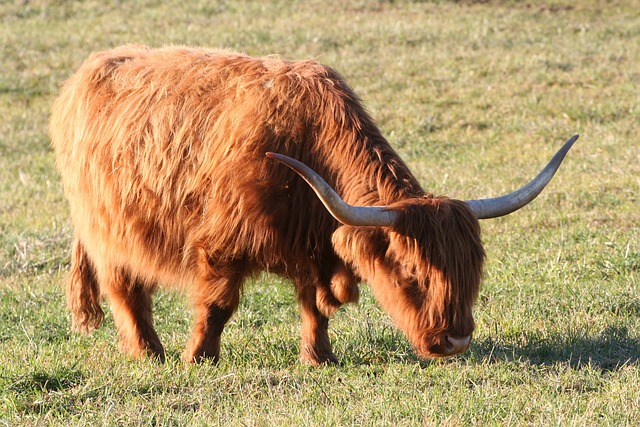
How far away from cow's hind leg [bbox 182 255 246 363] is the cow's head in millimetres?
790

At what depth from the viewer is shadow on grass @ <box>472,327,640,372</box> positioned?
17.0 feet

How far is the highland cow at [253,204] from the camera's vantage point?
4.67 metres

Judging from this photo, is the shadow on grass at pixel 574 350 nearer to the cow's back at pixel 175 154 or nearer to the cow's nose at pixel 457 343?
the cow's nose at pixel 457 343

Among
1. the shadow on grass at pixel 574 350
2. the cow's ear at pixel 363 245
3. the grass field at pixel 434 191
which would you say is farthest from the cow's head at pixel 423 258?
the shadow on grass at pixel 574 350

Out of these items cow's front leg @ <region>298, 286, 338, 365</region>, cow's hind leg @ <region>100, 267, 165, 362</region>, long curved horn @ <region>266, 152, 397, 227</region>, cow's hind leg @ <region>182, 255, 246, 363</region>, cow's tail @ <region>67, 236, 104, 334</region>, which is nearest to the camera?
long curved horn @ <region>266, 152, 397, 227</region>

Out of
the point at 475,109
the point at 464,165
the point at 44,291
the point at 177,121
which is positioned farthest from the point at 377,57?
the point at 177,121

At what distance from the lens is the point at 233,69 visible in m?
5.68

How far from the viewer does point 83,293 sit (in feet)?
21.0

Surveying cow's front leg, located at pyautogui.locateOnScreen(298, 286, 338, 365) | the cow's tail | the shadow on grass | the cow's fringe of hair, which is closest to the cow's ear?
the cow's fringe of hair

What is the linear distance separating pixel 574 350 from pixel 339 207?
5.72ft

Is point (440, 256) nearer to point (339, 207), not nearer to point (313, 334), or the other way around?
point (339, 207)

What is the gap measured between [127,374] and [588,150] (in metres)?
7.35

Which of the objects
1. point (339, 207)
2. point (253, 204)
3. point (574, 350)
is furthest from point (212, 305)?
point (574, 350)

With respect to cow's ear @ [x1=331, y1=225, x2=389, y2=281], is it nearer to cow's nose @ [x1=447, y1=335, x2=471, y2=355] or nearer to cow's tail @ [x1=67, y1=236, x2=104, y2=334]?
cow's nose @ [x1=447, y1=335, x2=471, y2=355]
